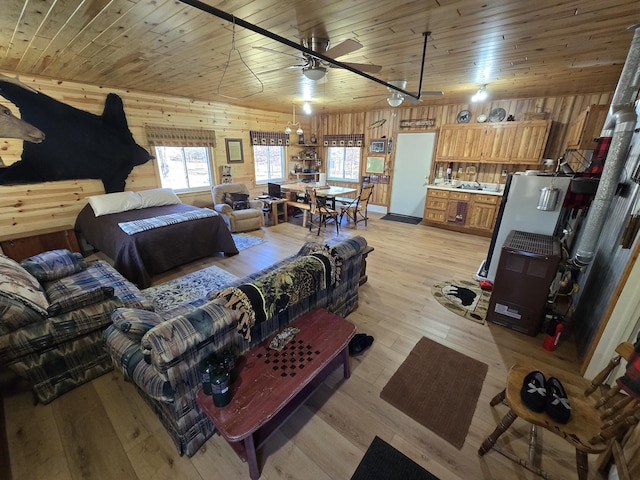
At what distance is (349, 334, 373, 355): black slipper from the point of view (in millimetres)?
2273

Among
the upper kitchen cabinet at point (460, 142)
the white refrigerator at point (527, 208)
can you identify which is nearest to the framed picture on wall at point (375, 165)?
the upper kitchen cabinet at point (460, 142)

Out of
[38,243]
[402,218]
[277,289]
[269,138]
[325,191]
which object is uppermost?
[269,138]

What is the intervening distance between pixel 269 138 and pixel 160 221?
397cm

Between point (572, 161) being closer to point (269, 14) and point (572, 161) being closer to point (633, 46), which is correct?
point (633, 46)

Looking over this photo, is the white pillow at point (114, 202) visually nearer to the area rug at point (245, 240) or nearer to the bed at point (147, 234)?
the bed at point (147, 234)

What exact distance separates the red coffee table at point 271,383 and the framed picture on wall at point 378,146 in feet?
19.0

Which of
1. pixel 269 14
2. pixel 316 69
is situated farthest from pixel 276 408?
pixel 316 69

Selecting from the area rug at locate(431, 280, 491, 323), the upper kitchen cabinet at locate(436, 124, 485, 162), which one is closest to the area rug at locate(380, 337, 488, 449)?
the area rug at locate(431, 280, 491, 323)

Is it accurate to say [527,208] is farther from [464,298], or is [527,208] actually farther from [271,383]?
[271,383]

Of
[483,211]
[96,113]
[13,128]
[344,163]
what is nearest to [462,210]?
[483,211]

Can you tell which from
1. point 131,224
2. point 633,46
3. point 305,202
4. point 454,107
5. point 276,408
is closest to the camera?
point 276,408

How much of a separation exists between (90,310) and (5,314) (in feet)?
1.29

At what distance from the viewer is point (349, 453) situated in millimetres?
1532

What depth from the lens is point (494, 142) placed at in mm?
4934
